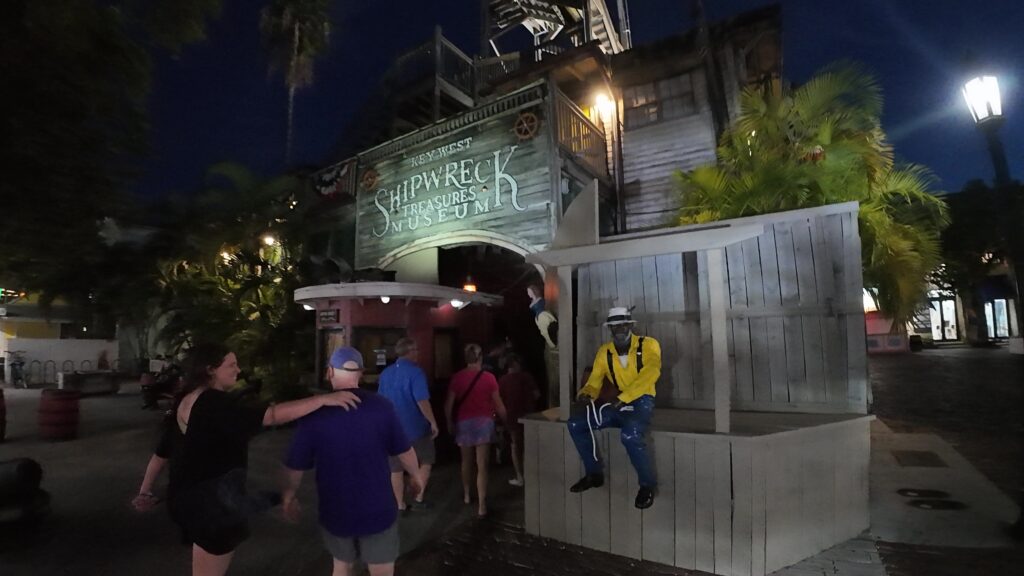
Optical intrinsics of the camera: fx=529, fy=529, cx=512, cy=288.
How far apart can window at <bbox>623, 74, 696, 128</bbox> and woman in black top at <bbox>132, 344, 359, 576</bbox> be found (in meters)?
11.7

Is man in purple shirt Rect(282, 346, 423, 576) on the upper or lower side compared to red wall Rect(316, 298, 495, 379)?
lower

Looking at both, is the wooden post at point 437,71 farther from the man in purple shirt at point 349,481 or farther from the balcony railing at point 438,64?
the man in purple shirt at point 349,481

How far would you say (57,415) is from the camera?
1012 cm

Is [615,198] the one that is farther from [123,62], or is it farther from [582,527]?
[123,62]

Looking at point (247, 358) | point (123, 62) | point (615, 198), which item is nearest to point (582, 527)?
point (123, 62)

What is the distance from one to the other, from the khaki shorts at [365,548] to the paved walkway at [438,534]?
5.45 ft

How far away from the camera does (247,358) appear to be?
12.6 metres

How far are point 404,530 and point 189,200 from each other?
4.00 meters

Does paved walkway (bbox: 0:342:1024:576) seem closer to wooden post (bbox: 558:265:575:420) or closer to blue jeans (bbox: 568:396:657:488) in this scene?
blue jeans (bbox: 568:396:657:488)

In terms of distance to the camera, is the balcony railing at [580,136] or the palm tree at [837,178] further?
the balcony railing at [580,136]

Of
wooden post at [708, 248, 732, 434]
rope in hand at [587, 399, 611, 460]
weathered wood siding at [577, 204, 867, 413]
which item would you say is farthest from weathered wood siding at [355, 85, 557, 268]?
rope in hand at [587, 399, 611, 460]

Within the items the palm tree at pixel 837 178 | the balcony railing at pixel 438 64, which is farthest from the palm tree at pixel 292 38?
the palm tree at pixel 837 178

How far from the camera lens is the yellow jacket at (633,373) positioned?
14.5 feet

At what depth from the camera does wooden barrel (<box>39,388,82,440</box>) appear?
10133mm
